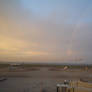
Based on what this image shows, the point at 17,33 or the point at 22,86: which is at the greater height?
the point at 17,33

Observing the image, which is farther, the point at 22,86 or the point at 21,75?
the point at 21,75

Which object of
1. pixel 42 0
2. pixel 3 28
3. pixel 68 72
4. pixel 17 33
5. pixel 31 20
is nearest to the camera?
pixel 42 0

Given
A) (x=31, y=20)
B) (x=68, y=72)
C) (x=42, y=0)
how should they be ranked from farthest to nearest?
(x=68, y=72) → (x=31, y=20) → (x=42, y=0)

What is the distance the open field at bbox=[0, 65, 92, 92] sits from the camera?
148 inches

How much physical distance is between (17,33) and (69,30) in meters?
0.71

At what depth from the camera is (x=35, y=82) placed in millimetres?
4102

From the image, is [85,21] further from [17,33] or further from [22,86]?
[22,86]

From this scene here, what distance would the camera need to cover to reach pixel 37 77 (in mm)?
4387

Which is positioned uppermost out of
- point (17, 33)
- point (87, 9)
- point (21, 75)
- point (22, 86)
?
point (87, 9)

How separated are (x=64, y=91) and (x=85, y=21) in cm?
262

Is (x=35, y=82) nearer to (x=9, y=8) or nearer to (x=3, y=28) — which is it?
(x=3, y=28)

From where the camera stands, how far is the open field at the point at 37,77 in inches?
148

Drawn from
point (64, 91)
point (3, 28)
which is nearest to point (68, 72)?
point (64, 91)

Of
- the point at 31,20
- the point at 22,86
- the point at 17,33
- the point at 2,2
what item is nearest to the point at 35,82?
the point at 22,86
